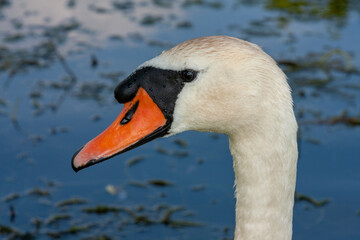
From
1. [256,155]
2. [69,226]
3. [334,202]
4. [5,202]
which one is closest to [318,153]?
[334,202]

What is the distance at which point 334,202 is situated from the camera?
15.3 feet

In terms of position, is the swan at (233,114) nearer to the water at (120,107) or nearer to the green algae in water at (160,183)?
the water at (120,107)

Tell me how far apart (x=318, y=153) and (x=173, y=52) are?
3.04 m

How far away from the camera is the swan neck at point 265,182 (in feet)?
7.84

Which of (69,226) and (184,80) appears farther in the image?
(69,226)

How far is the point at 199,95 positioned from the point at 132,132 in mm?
300

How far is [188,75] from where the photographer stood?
7.88 feet

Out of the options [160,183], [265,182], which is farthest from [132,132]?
[160,183]

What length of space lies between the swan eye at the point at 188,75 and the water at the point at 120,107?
208 cm

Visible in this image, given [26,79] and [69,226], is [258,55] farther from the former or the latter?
[26,79]

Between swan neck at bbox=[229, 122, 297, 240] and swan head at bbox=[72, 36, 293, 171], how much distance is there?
62 mm

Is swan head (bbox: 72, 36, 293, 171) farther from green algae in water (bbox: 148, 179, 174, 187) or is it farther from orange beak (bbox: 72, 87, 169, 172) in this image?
green algae in water (bbox: 148, 179, 174, 187)

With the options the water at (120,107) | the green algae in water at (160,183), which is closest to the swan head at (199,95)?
the water at (120,107)

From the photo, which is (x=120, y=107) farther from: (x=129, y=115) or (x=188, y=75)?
(x=188, y=75)
